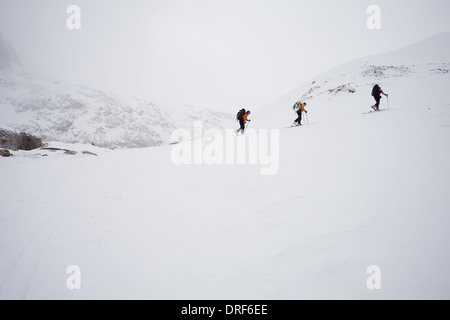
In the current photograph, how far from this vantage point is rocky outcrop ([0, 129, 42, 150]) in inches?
543

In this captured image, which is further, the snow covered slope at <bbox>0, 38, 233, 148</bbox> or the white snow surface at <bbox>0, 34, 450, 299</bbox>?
the snow covered slope at <bbox>0, 38, 233, 148</bbox>

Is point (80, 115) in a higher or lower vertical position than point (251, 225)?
higher

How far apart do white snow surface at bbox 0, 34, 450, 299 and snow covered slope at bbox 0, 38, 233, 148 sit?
39.6 metres

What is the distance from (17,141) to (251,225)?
59.0 ft

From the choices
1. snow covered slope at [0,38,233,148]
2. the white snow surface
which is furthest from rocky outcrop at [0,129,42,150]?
snow covered slope at [0,38,233,148]

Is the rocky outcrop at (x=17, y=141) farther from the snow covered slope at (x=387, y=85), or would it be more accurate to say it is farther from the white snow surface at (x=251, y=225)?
the snow covered slope at (x=387, y=85)

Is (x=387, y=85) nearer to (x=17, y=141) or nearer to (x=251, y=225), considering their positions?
(x=251, y=225)

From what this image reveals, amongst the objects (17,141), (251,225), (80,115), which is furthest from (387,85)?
(80,115)

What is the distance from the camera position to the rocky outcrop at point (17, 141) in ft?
45.3

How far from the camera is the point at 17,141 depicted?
14008 millimetres

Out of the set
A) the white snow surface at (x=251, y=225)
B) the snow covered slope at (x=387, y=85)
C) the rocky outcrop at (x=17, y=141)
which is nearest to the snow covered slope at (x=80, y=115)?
the rocky outcrop at (x=17, y=141)

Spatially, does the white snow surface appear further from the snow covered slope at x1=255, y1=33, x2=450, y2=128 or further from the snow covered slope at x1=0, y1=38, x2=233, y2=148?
the snow covered slope at x1=0, y1=38, x2=233, y2=148

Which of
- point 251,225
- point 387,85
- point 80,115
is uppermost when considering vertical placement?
point 80,115
